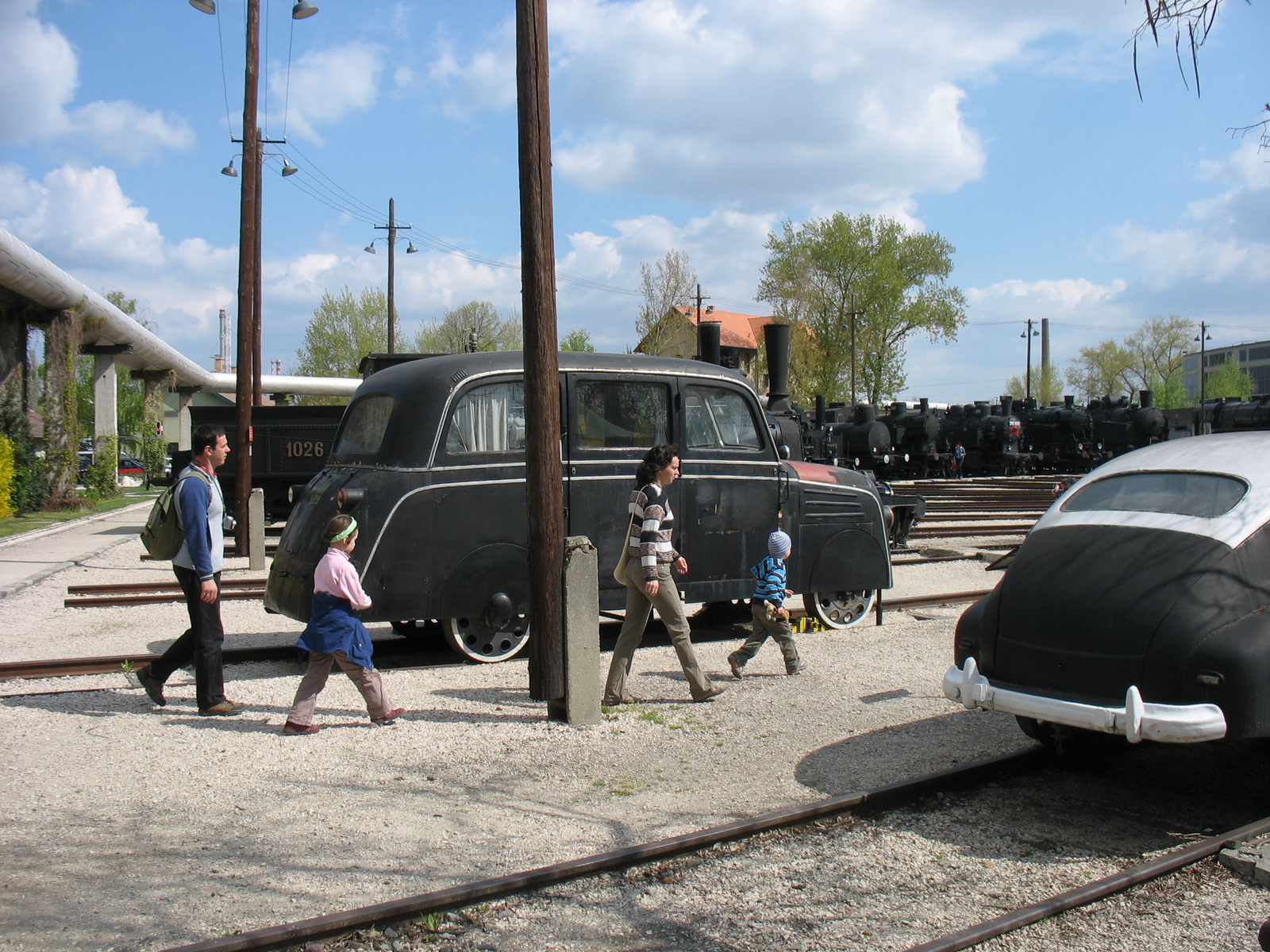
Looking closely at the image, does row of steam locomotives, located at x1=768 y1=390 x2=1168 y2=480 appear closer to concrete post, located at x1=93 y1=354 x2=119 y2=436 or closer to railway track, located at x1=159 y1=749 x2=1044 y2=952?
concrete post, located at x1=93 y1=354 x2=119 y2=436

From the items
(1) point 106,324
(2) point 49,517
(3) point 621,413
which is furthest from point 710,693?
(1) point 106,324

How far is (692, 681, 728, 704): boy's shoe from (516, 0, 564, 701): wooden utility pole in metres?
1.03

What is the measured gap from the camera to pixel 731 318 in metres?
102

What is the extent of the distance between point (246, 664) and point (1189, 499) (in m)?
6.91

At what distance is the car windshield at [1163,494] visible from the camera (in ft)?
16.4

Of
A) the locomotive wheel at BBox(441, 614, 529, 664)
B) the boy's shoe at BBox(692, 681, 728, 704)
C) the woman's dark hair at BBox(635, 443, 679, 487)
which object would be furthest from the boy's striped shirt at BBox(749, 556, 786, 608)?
the locomotive wheel at BBox(441, 614, 529, 664)

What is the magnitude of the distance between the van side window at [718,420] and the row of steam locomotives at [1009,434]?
29.5 metres

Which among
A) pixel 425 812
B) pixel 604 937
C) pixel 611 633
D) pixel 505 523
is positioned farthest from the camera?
pixel 611 633

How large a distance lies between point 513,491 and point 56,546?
13.3m

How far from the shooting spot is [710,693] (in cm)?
702

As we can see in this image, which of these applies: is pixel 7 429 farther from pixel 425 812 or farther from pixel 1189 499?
pixel 1189 499

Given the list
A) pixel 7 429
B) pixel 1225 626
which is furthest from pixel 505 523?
pixel 7 429

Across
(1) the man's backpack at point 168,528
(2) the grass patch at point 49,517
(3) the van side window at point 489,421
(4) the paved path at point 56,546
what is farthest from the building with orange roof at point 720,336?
(2) the grass patch at point 49,517

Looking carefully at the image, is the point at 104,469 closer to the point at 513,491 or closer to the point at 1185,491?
the point at 513,491
